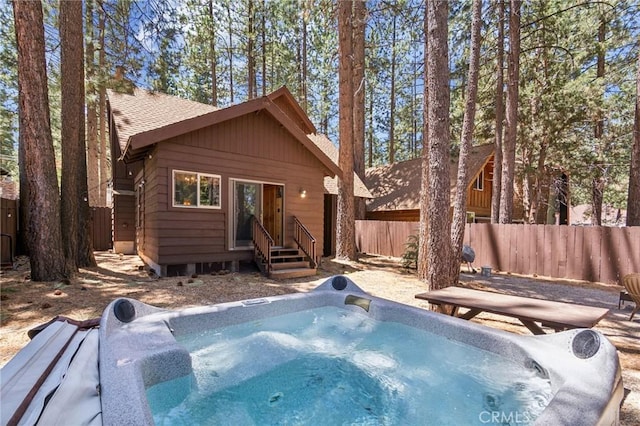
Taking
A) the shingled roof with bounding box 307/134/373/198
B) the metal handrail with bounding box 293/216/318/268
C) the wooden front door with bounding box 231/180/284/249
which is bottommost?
the metal handrail with bounding box 293/216/318/268

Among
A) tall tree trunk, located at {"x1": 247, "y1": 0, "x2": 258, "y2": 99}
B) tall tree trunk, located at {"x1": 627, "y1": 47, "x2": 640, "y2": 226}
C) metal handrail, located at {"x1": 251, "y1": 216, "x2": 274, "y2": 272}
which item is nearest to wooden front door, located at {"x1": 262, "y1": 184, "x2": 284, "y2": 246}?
metal handrail, located at {"x1": 251, "y1": 216, "x2": 274, "y2": 272}

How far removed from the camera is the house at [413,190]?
1547cm

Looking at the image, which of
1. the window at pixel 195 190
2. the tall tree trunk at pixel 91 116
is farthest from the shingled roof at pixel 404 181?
the tall tree trunk at pixel 91 116

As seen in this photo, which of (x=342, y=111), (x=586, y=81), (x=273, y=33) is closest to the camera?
(x=342, y=111)

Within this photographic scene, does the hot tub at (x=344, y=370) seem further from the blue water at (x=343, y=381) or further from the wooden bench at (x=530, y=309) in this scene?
the wooden bench at (x=530, y=309)

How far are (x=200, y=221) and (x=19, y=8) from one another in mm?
4938

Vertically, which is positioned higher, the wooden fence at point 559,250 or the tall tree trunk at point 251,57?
the tall tree trunk at point 251,57

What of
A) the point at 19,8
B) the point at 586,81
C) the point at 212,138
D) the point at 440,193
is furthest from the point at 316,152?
the point at 586,81

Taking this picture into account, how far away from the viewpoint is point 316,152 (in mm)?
9297

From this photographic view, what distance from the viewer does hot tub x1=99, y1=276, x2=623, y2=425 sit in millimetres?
2232

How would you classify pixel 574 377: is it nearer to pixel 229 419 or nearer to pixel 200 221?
pixel 229 419

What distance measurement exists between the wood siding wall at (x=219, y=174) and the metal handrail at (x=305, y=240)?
17 centimetres

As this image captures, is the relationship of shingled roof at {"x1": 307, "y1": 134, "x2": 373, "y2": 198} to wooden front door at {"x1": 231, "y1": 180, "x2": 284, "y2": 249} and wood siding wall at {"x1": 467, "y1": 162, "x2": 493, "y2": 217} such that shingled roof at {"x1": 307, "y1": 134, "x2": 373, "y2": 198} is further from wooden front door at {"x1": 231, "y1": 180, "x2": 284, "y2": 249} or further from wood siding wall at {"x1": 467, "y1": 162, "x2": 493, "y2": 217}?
wood siding wall at {"x1": 467, "y1": 162, "x2": 493, "y2": 217}

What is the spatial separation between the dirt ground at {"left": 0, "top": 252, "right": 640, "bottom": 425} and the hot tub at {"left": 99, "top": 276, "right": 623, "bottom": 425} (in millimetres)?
571
